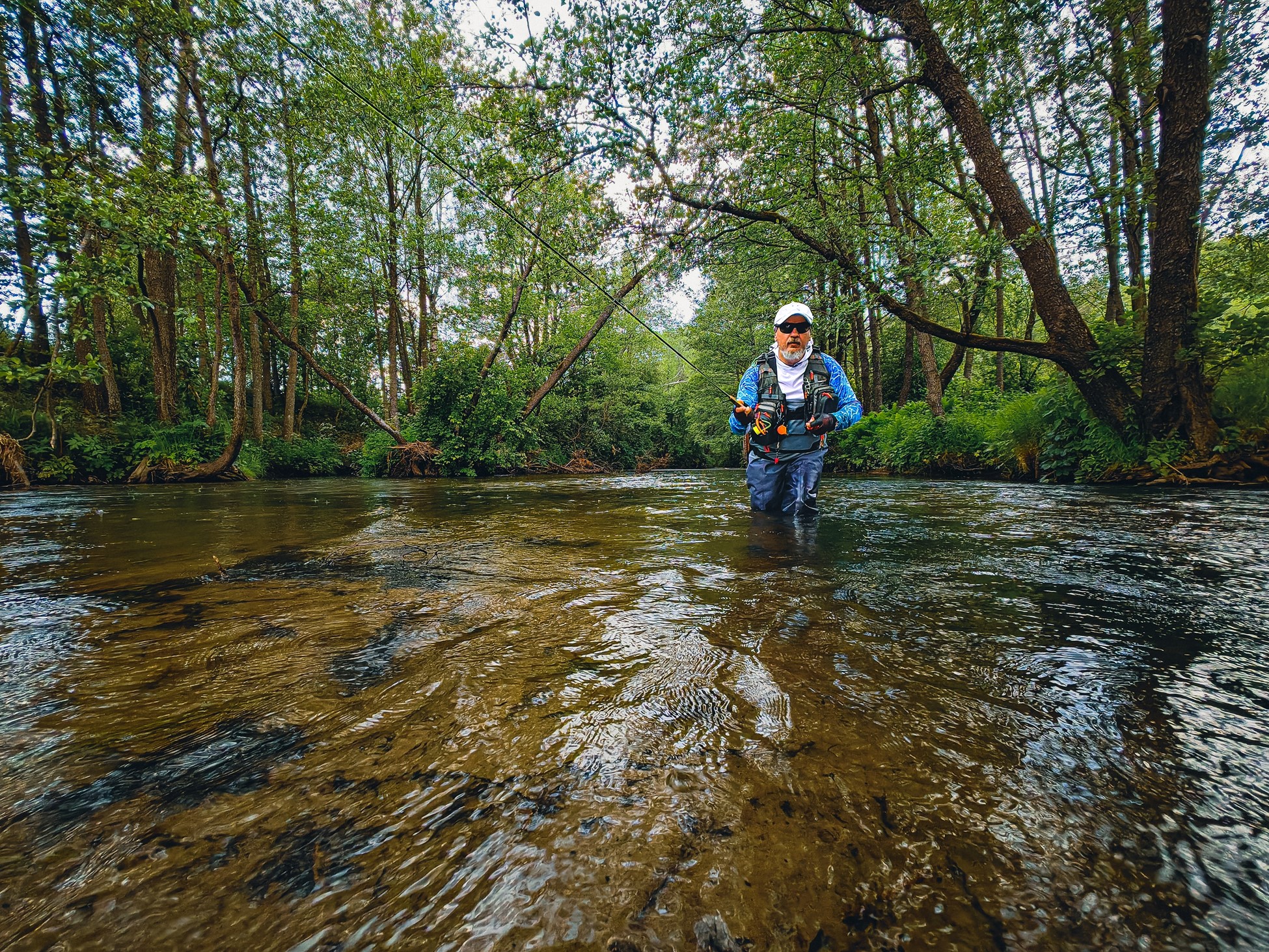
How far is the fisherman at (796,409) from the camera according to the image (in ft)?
14.8

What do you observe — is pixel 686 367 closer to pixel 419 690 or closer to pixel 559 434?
pixel 559 434

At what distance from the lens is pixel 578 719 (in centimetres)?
124

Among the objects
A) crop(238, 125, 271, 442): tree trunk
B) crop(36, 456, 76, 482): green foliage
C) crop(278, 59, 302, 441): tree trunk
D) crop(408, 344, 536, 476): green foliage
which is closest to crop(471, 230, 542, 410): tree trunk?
crop(408, 344, 536, 476): green foliage

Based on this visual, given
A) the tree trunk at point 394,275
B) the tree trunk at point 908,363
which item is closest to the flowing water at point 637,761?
the tree trunk at point 394,275

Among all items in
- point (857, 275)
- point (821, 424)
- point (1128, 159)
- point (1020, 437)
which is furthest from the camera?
point (1128, 159)

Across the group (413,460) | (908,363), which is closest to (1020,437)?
(908,363)

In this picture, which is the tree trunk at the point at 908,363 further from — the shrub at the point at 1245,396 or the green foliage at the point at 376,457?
the green foliage at the point at 376,457

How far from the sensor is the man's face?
14.9 feet

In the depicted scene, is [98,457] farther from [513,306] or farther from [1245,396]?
[1245,396]

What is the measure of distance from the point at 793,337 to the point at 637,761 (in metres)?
4.38

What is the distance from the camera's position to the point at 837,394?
15.0ft

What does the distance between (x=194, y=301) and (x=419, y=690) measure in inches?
984

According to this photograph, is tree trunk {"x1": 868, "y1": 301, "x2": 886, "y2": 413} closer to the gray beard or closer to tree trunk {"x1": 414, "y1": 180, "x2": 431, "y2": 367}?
the gray beard

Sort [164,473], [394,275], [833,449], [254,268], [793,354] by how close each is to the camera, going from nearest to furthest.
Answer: [793,354]
[164,473]
[254,268]
[394,275]
[833,449]
